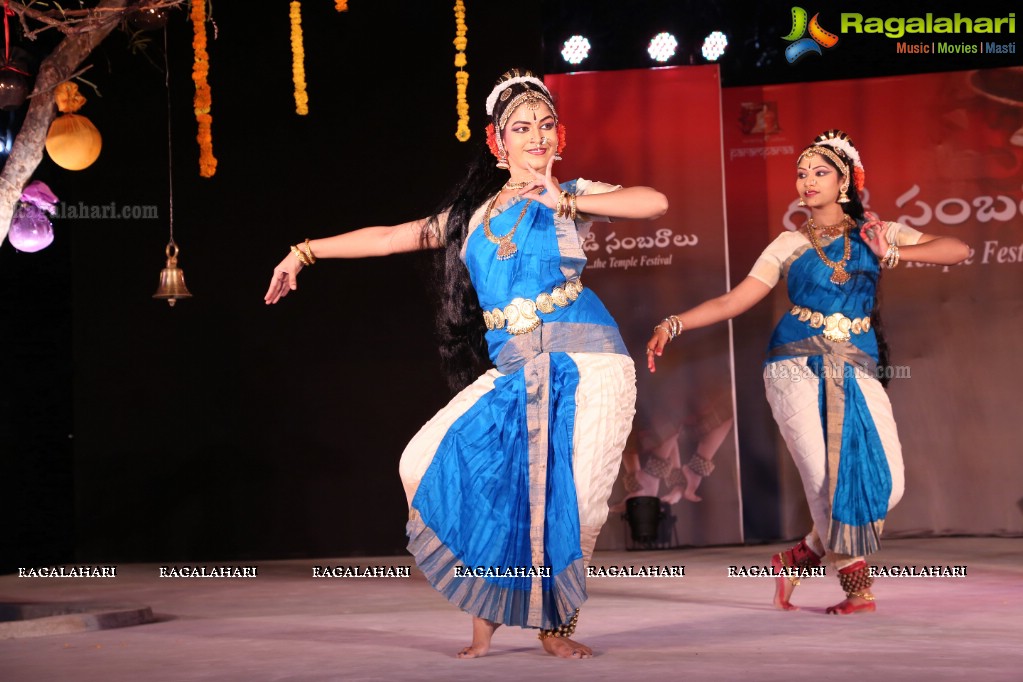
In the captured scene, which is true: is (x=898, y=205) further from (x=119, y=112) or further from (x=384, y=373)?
(x=119, y=112)

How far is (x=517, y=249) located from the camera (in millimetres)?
3926

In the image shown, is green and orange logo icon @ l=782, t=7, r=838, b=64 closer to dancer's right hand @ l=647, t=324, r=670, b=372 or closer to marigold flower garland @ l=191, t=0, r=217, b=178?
marigold flower garland @ l=191, t=0, r=217, b=178

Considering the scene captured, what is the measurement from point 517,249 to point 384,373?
137 inches

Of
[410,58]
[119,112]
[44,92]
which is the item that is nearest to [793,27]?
[410,58]

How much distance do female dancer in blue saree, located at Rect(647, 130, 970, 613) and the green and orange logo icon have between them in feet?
9.43

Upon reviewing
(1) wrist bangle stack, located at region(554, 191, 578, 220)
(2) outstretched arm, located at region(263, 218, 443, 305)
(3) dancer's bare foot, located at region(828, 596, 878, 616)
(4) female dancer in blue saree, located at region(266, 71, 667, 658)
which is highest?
(1) wrist bangle stack, located at region(554, 191, 578, 220)

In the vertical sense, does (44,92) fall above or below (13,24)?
below

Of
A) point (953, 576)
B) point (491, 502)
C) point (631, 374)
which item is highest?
point (631, 374)

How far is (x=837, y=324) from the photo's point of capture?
16.1 feet

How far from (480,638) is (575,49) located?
4646 mm

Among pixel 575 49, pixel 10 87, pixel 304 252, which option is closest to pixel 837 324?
pixel 304 252

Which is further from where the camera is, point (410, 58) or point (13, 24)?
point (410, 58)

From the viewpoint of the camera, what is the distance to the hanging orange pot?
4.99m

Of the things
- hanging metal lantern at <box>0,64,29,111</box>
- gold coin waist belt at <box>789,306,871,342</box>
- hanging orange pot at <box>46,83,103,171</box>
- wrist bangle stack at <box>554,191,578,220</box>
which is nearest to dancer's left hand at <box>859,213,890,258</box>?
gold coin waist belt at <box>789,306,871,342</box>
